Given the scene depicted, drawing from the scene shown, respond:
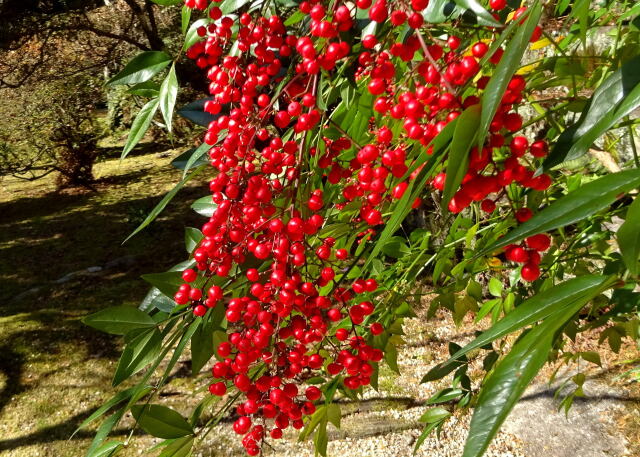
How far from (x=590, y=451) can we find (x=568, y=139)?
2.01 m

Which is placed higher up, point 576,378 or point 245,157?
point 245,157

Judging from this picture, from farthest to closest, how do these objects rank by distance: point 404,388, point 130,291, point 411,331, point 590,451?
point 130,291 < point 411,331 < point 404,388 < point 590,451

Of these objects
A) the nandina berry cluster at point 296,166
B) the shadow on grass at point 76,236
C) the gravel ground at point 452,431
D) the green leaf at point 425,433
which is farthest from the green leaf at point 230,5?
the shadow on grass at point 76,236

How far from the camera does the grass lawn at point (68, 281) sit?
8.16 feet

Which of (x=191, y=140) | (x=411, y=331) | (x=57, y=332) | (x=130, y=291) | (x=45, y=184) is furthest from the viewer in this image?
(x=45, y=184)

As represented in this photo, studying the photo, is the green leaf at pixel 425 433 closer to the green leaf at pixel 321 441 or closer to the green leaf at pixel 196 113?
the green leaf at pixel 321 441

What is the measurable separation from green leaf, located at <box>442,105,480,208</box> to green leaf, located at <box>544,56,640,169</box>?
0.22 ft

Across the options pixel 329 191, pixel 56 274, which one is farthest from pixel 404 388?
pixel 56 274

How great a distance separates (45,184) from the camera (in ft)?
22.2

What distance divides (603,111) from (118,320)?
1.68 ft

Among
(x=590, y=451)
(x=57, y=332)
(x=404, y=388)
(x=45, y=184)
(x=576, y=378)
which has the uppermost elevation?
(x=576, y=378)

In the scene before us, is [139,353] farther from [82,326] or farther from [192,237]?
[82,326]

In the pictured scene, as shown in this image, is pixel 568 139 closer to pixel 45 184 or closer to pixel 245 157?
pixel 245 157

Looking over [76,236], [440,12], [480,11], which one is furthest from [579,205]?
[76,236]
